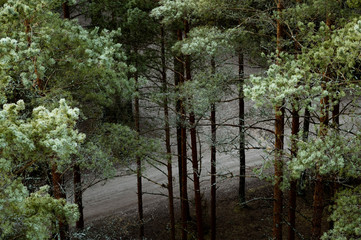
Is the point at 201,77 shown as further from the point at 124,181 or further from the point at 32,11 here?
the point at 124,181

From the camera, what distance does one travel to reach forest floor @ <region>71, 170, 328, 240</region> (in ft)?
48.9

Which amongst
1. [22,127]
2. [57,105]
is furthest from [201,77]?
[22,127]

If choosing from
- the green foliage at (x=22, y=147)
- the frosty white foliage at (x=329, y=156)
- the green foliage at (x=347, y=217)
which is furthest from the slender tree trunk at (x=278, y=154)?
the green foliage at (x=22, y=147)

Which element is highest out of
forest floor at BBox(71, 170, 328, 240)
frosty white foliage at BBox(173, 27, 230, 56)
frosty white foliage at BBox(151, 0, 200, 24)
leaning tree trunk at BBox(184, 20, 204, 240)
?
frosty white foliage at BBox(151, 0, 200, 24)

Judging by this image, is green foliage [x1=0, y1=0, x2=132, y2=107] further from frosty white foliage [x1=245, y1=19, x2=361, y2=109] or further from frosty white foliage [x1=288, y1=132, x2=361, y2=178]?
frosty white foliage [x1=288, y1=132, x2=361, y2=178]

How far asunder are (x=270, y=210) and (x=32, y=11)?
1266 cm

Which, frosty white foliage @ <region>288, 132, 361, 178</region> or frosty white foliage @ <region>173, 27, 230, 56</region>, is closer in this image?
frosty white foliage @ <region>288, 132, 361, 178</region>

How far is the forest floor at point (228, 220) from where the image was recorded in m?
14.9

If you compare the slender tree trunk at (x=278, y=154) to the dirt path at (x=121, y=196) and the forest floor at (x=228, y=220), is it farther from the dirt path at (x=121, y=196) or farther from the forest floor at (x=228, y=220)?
the dirt path at (x=121, y=196)

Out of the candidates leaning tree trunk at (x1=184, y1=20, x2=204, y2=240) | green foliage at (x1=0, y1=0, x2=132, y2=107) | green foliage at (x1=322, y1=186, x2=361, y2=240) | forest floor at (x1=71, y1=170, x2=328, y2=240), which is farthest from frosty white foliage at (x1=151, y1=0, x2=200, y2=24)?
forest floor at (x1=71, y1=170, x2=328, y2=240)

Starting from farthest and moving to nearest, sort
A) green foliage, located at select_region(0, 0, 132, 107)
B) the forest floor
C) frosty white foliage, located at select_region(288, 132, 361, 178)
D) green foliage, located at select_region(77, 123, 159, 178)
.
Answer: the forest floor → green foliage, located at select_region(77, 123, 159, 178) → green foliage, located at select_region(0, 0, 132, 107) → frosty white foliage, located at select_region(288, 132, 361, 178)

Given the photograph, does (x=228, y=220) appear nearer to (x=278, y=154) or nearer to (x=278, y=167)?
(x=278, y=167)

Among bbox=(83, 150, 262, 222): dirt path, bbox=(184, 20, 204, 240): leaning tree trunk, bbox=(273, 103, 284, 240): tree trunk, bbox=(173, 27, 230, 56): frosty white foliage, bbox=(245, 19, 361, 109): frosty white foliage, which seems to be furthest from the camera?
bbox=(83, 150, 262, 222): dirt path

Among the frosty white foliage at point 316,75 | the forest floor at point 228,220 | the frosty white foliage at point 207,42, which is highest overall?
the frosty white foliage at point 207,42
